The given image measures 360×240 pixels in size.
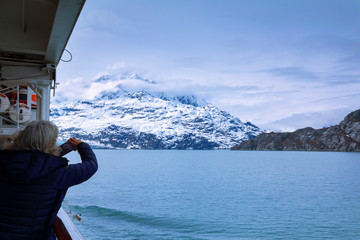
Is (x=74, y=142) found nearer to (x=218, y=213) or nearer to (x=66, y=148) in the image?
(x=66, y=148)

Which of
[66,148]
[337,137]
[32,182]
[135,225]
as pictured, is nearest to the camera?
[32,182]

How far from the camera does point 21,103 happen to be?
317 inches

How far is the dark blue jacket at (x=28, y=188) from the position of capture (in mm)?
1674

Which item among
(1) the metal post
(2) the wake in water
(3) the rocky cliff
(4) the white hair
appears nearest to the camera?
(4) the white hair

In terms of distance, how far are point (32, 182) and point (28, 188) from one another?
4cm

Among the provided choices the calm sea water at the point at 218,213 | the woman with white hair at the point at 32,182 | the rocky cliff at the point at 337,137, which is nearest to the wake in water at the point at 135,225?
the calm sea water at the point at 218,213

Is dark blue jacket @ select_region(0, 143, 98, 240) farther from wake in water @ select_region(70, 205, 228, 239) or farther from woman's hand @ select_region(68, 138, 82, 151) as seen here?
wake in water @ select_region(70, 205, 228, 239)

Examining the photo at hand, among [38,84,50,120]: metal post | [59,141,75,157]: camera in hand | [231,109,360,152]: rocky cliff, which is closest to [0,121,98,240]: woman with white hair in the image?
[59,141,75,157]: camera in hand

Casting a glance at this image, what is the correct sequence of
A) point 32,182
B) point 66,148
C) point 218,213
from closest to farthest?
point 32,182 < point 66,148 < point 218,213

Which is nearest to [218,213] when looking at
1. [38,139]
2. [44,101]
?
[44,101]

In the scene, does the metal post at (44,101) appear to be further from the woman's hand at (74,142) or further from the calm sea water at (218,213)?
the calm sea water at (218,213)

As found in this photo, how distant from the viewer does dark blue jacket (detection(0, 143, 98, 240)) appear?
167 centimetres

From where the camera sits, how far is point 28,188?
1.71 meters

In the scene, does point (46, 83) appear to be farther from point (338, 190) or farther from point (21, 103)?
point (338, 190)
